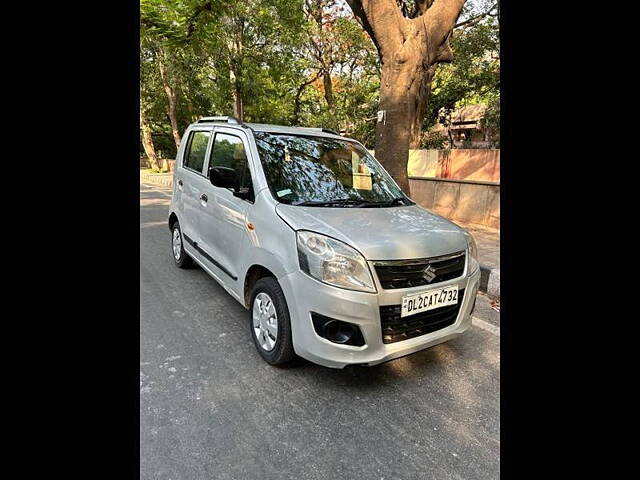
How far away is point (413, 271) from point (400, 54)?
447 centimetres

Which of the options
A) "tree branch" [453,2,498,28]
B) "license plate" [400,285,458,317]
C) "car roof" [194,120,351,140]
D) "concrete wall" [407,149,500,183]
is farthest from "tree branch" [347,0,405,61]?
"tree branch" [453,2,498,28]

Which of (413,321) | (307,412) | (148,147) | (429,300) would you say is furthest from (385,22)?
(148,147)

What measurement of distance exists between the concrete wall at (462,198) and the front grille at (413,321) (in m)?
5.21

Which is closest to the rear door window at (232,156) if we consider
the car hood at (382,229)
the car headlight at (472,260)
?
the car hood at (382,229)

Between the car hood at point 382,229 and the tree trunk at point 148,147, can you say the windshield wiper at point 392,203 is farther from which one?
the tree trunk at point 148,147

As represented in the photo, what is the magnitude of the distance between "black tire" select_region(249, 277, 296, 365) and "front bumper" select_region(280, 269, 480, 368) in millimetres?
72

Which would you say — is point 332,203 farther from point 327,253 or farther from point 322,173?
point 327,253

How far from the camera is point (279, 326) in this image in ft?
8.59

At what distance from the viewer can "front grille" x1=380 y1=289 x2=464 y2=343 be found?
7.77 feet

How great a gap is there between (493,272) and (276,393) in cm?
319
